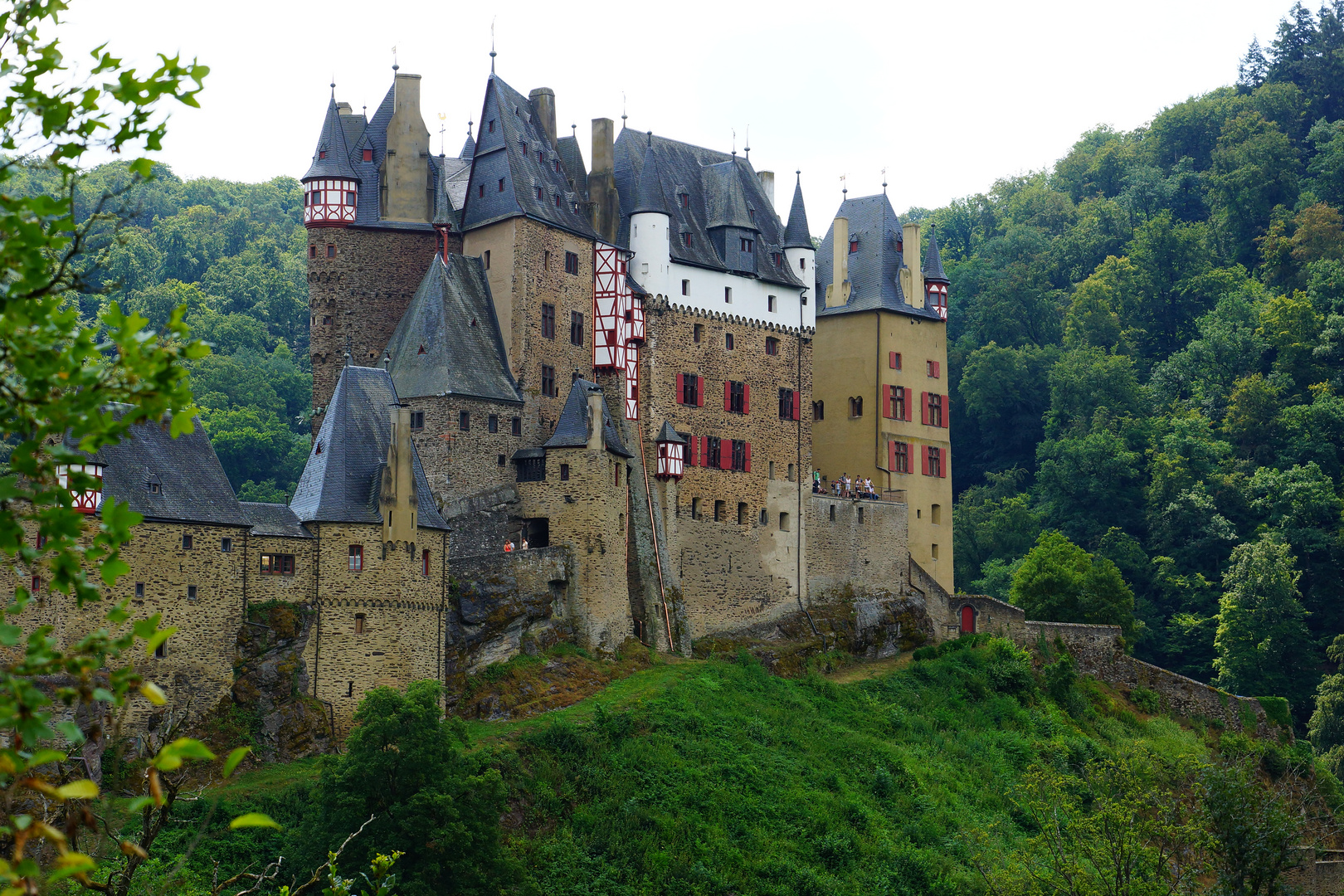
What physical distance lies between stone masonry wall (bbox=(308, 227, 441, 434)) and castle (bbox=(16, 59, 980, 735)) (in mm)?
80

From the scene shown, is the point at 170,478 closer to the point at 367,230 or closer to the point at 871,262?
the point at 367,230

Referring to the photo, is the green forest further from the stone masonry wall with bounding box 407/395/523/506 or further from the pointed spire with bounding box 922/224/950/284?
the stone masonry wall with bounding box 407/395/523/506

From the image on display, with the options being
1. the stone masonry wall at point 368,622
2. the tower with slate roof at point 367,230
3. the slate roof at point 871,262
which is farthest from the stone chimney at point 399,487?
the slate roof at point 871,262

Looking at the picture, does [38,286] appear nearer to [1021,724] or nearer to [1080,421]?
[1021,724]

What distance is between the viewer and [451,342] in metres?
48.8

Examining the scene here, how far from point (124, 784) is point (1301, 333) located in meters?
65.8

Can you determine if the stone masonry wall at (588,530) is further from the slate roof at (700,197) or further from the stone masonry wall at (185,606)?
the stone masonry wall at (185,606)

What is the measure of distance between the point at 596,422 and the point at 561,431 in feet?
3.61

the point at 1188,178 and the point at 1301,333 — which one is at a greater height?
the point at 1188,178

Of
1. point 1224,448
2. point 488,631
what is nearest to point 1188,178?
point 1224,448

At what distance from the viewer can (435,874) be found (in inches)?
1352

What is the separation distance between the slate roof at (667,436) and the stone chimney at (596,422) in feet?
14.2

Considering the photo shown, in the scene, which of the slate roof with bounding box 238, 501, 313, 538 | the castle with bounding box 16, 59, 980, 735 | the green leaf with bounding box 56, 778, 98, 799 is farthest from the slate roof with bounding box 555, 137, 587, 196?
the green leaf with bounding box 56, 778, 98, 799

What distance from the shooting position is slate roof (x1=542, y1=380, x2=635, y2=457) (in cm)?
4903
